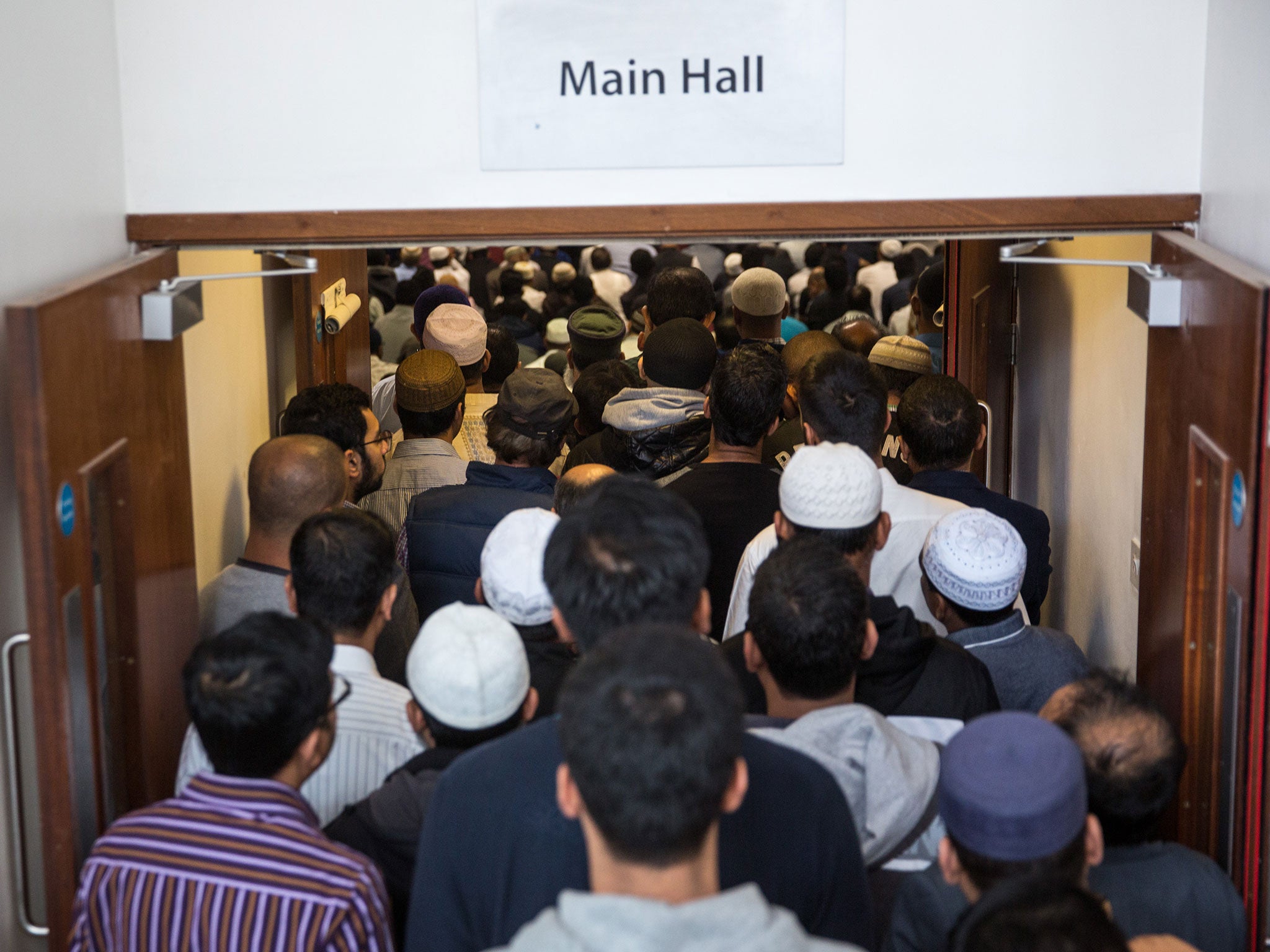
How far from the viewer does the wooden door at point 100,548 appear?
6.76 feet

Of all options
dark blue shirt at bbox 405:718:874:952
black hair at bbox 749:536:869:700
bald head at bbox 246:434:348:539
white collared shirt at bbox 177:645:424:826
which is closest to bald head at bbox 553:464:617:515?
bald head at bbox 246:434:348:539

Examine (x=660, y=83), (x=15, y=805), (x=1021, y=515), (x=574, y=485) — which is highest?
(x=660, y=83)

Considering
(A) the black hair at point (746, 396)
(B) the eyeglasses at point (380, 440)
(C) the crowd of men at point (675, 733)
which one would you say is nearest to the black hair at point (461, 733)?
(C) the crowd of men at point (675, 733)

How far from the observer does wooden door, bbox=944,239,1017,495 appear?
5.27 m

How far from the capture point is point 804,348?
494cm

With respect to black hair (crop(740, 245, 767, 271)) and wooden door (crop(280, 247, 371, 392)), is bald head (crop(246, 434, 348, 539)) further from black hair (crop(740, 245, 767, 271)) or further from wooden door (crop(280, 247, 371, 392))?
black hair (crop(740, 245, 767, 271))

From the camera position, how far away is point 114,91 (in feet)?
9.07

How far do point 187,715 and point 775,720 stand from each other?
1345 mm

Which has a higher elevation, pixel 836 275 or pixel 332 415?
pixel 836 275

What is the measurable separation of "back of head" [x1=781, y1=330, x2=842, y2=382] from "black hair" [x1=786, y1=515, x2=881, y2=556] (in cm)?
186

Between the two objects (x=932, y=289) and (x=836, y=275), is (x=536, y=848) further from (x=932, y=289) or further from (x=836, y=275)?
(x=836, y=275)

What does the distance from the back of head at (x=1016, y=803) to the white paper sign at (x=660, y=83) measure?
4.54 ft

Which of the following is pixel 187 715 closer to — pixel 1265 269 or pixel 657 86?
pixel 657 86

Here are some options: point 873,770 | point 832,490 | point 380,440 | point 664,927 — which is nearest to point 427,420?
point 380,440
